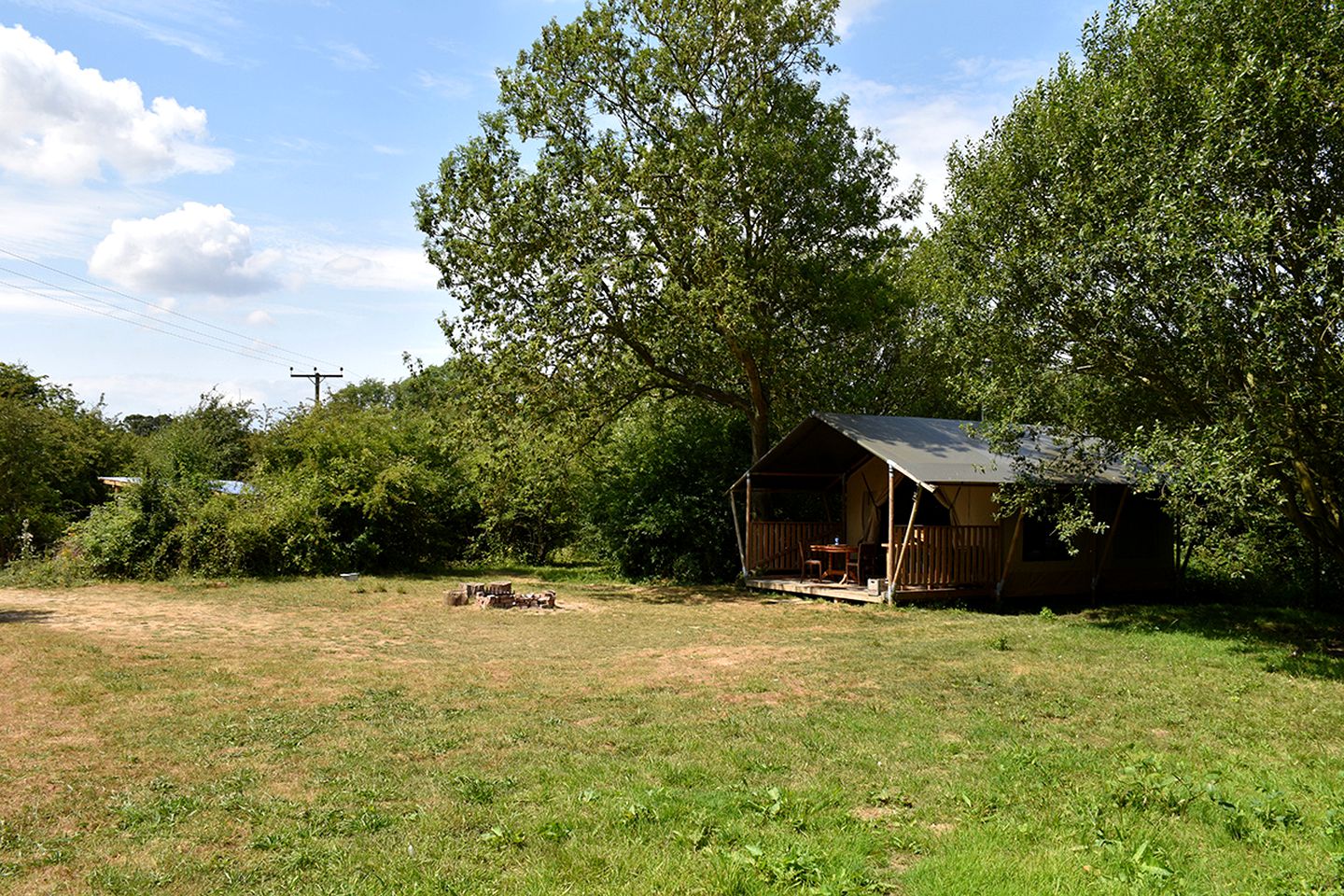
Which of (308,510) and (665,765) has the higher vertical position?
(308,510)

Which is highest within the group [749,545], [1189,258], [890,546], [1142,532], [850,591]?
[1189,258]

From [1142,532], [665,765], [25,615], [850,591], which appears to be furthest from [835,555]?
[25,615]

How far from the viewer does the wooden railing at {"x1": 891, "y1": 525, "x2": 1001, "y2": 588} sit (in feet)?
54.4

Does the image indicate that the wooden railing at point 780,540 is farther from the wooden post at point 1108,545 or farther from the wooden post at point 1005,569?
the wooden post at point 1108,545

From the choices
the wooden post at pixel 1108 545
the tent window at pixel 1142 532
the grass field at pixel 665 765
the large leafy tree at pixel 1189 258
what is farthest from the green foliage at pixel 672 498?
the grass field at pixel 665 765

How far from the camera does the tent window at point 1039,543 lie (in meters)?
17.8

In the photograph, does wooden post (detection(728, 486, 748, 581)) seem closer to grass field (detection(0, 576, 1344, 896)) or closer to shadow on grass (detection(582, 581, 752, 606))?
shadow on grass (detection(582, 581, 752, 606))

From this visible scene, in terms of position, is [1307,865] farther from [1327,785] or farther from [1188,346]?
[1188,346]

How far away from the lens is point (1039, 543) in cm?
1809

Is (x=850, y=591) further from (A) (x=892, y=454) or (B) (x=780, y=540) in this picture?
(B) (x=780, y=540)

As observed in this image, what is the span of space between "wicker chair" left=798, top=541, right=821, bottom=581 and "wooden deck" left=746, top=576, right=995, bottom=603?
241 mm

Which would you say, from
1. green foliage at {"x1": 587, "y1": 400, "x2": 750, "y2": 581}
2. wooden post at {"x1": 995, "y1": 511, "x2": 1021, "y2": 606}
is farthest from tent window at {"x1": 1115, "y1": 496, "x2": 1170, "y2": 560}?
green foliage at {"x1": 587, "y1": 400, "x2": 750, "y2": 581}

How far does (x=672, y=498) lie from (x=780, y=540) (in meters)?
3.11

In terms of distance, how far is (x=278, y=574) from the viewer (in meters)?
21.4
